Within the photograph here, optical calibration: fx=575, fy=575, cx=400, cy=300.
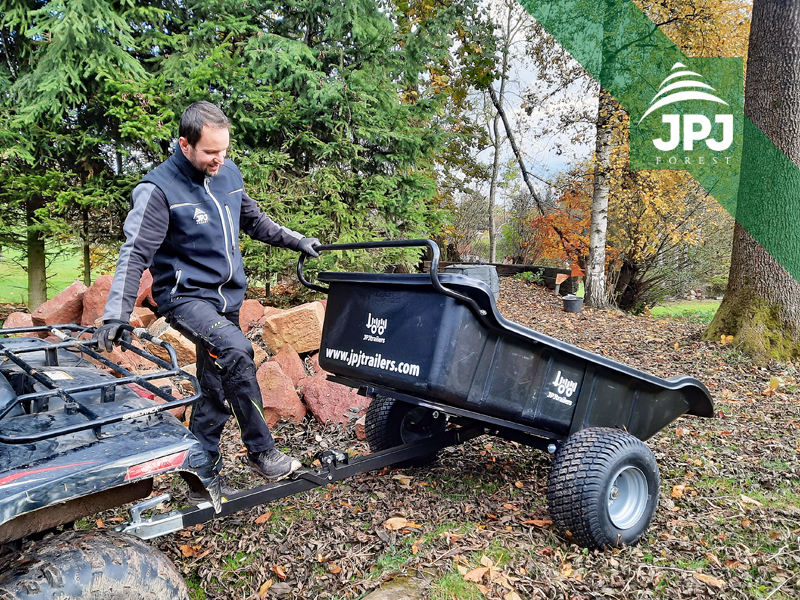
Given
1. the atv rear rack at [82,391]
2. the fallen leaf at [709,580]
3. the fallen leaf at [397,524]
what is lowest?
the fallen leaf at [397,524]

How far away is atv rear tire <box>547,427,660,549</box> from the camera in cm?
264

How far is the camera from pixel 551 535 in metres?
2.87

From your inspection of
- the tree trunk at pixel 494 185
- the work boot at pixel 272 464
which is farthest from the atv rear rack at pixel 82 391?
the tree trunk at pixel 494 185

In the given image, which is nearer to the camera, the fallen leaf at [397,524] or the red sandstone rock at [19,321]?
the fallen leaf at [397,524]

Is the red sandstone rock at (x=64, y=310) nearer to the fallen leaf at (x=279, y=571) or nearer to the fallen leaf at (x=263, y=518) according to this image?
the fallen leaf at (x=263, y=518)

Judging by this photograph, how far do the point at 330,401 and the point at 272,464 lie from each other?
1.76 m

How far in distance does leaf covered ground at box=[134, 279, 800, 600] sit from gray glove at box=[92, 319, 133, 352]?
1204 mm

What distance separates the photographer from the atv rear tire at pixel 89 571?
1555mm

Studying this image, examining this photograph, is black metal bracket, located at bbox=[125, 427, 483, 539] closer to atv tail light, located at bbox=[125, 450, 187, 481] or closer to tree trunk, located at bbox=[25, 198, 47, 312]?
atv tail light, located at bbox=[125, 450, 187, 481]

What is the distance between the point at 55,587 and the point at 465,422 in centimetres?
208

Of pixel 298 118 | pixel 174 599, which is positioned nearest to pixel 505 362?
pixel 174 599

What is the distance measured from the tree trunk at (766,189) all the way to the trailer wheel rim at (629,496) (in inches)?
166


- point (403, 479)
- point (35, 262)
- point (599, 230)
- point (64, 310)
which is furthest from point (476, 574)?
point (599, 230)

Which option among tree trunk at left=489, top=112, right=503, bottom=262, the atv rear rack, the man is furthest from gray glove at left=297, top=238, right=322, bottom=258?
tree trunk at left=489, top=112, right=503, bottom=262
